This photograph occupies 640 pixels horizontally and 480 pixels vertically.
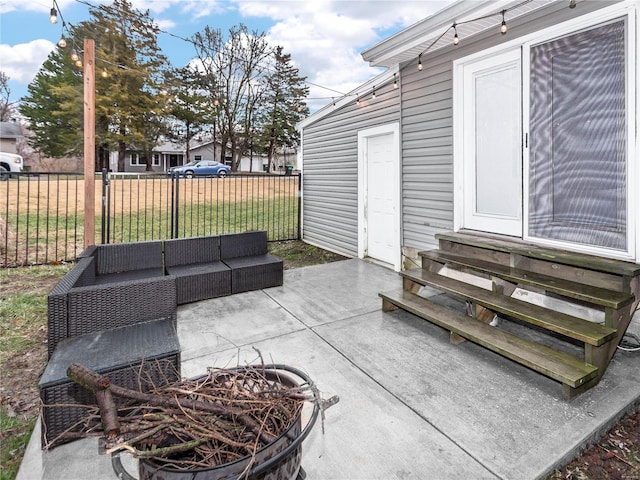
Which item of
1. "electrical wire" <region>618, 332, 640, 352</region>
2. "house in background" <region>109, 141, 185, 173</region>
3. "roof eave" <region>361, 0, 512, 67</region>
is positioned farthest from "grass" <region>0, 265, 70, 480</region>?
"house in background" <region>109, 141, 185, 173</region>

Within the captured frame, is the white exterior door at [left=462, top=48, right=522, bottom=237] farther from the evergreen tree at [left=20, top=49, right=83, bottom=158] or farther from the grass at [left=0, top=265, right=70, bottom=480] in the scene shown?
the evergreen tree at [left=20, top=49, right=83, bottom=158]

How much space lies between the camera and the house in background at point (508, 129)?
284 centimetres

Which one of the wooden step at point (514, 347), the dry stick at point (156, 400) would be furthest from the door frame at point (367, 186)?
the dry stick at point (156, 400)

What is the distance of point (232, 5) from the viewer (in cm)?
673

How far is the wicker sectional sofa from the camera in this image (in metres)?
1.82

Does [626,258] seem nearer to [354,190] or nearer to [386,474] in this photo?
[386,474]

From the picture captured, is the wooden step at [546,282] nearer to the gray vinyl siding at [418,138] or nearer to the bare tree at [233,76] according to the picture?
the gray vinyl siding at [418,138]

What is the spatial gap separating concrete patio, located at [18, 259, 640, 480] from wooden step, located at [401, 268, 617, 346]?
1.15 feet

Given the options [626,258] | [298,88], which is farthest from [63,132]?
[626,258]

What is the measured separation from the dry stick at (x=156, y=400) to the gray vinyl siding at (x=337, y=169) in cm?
462

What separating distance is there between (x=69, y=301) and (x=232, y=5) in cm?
647

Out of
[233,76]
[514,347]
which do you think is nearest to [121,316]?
[514,347]

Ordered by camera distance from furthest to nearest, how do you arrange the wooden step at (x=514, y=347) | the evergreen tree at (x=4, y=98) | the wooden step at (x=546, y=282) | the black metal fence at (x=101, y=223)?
1. the evergreen tree at (x=4, y=98)
2. the black metal fence at (x=101, y=223)
3. the wooden step at (x=546, y=282)
4. the wooden step at (x=514, y=347)

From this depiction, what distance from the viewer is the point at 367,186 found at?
5.81 m
